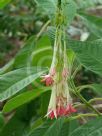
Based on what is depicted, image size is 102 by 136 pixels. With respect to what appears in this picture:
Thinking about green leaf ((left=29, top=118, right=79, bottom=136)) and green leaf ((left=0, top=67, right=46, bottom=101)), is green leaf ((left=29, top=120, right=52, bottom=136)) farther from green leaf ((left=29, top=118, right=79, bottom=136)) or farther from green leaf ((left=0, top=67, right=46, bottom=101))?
green leaf ((left=0, top=67, right=46, bottom=101))

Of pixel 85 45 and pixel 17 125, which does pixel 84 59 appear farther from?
pixel 17 125

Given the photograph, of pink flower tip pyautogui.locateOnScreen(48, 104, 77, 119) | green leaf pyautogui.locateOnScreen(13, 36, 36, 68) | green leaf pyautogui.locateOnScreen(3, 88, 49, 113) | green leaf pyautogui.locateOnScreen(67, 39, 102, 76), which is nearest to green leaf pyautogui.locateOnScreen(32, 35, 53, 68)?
green leaf pyautogui.locateOnScreen(13, 36, 36, 68)

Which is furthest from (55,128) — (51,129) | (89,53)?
(89,53)

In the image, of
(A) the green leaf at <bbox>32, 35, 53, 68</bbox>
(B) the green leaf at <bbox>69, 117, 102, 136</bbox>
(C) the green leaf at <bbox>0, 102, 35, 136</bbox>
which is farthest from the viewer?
(C) the green leaf at <bbox>0, 102, 35, 136</bbox>

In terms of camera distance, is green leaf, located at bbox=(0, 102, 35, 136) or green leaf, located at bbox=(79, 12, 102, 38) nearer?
green leaf, located at bbox=(79, 12, 102, 38)

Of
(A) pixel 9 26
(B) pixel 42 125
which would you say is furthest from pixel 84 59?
(A) pixel 9 26

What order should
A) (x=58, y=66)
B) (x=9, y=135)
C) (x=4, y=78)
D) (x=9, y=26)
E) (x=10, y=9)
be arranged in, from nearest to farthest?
(x=58, y=66)
(x=4, y=78)
(x=9, y=135)
(x=9, y=26)
(x=10, y=9)

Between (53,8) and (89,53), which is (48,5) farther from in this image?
(89,53)
